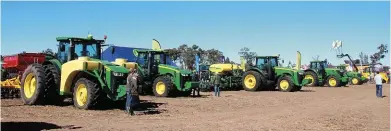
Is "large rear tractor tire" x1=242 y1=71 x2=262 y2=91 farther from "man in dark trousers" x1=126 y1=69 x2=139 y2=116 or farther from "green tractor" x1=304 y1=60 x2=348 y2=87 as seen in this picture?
"man in dark trousers" x1=126 y1=69 x2=139 y2=116

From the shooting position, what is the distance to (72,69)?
37.5 ft

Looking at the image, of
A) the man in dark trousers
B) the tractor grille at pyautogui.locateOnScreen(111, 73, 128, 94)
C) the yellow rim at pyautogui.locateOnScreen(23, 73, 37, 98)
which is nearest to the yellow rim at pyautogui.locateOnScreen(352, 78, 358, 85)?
the tractor grille at pyautogui.locateOnScreen(111, 73, 128, 94)

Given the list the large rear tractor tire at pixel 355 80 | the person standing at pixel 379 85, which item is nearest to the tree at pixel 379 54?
the large rear tractor tire at pixel 355 80

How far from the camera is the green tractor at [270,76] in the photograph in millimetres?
22766

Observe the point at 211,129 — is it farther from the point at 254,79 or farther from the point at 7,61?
the point at 254,79

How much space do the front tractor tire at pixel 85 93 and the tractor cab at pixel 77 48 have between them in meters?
1.38

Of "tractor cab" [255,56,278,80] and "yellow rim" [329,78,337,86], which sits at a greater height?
"tractor cab" [255,56,278,80]

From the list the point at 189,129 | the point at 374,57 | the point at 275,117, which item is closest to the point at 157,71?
the point at 275,117

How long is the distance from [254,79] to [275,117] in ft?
41.2

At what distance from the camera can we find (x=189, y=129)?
8281 mm

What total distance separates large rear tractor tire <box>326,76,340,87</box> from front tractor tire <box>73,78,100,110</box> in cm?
2368

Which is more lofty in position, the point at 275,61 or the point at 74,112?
the point at 275,61

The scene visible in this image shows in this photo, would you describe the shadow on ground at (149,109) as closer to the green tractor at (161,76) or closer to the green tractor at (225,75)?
the green tractor at (161,76)

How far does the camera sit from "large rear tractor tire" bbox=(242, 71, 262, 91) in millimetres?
22867
